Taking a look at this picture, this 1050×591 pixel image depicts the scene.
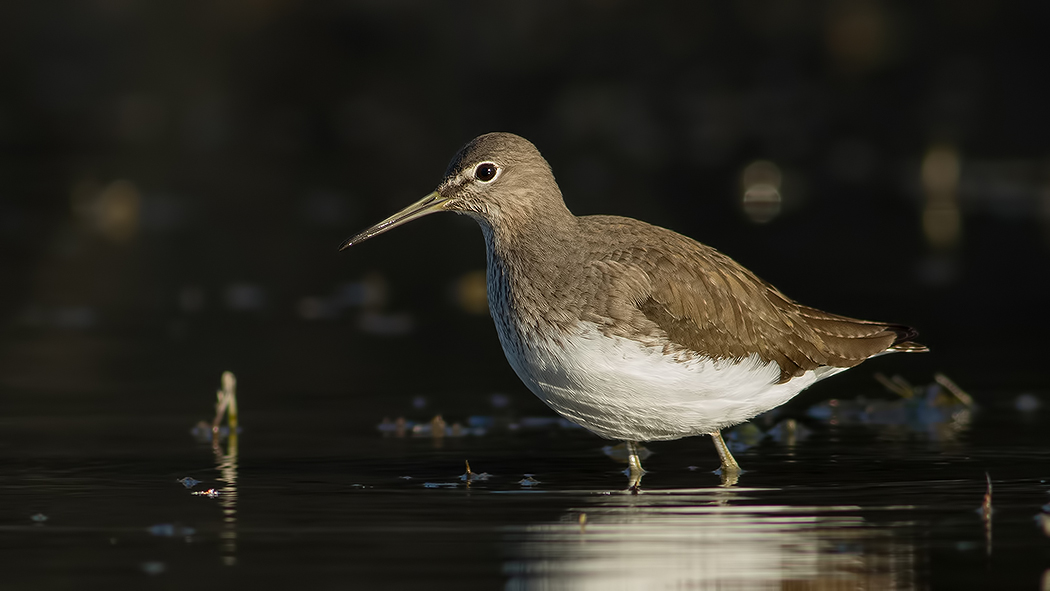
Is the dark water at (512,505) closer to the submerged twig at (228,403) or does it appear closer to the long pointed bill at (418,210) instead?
the submerged twig at (228,403)

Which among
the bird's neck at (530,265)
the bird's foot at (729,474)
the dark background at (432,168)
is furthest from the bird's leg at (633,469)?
the dark background at (432,168)

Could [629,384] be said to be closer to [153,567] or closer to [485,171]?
[485,171]

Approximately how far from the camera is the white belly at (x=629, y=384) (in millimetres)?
9406

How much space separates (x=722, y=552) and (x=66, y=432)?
5506mm

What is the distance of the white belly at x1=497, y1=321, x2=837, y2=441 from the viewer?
30.9ft

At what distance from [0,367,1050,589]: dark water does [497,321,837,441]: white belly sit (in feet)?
1.20

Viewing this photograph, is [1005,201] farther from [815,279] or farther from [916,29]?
[916,29]

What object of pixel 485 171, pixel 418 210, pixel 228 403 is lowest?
pixel 228 403

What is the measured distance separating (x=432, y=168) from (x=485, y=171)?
67.6 ft

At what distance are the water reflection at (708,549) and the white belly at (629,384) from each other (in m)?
0.75

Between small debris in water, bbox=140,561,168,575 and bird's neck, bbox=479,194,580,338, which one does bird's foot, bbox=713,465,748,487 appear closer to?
bird's neck, bbox=479,194,580,338

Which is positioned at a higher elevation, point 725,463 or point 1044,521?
point 725,463

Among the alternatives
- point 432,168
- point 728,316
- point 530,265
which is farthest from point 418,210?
point 432,168

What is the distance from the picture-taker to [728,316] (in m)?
10.2
